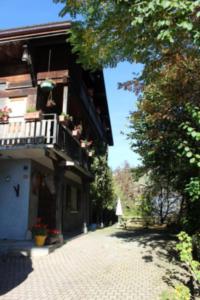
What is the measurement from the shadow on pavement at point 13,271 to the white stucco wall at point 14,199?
6.02 ft

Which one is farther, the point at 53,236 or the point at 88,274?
the point at 53,236

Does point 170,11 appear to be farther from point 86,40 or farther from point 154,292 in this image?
point 154,292

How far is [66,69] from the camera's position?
40.7ft

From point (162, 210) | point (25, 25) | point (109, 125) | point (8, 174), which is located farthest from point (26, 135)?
point (162, 210)

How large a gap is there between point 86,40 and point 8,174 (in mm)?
7320

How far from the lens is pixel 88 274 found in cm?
740

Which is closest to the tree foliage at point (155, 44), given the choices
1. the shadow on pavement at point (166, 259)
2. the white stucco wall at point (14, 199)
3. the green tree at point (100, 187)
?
the shadow on pavement at point (166, 259)

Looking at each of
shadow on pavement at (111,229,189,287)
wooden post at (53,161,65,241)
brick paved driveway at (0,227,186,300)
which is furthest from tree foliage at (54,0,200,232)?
wooden post at (53,161,65,241)

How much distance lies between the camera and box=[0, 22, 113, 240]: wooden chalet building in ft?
34.4

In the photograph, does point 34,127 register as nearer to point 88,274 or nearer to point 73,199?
point 88,274

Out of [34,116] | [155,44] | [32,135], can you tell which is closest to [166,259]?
[32,135]

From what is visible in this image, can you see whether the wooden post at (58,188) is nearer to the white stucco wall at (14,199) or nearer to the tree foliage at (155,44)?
the white stucco wall at (14,199)

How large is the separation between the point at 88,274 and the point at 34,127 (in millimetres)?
5044

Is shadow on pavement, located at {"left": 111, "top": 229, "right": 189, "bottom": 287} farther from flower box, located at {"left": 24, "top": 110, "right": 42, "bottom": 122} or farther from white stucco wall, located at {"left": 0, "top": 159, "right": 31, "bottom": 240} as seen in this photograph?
flower box, located at {"left": 24, "top": 110, "right": 42, "bottom": 122}
